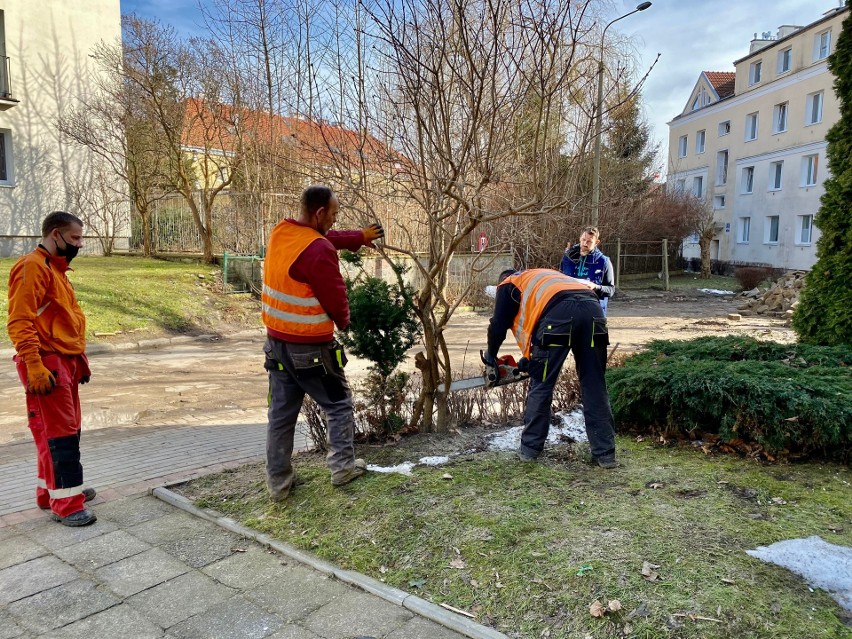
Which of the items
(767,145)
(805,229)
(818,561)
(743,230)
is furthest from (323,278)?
(743,230)

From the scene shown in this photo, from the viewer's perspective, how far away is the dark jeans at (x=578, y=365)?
4.22m

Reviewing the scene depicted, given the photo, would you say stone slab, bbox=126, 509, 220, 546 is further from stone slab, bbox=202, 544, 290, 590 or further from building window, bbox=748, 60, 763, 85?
building window, bbox=748, 60, 763, 85

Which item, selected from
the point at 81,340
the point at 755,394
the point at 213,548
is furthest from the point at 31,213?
the point at 755,394

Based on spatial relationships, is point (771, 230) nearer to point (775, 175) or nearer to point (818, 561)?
point (775, 175)

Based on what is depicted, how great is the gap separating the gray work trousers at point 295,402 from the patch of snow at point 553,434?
1.44 meters

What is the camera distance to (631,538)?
312cm

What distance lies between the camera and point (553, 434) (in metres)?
5.22

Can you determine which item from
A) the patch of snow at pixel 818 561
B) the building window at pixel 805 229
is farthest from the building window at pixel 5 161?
the building window at pixel 805 229

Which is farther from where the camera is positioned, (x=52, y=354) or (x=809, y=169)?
(x=809, y=169)

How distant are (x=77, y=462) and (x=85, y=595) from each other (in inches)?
45.6

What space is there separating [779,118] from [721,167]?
194 inches

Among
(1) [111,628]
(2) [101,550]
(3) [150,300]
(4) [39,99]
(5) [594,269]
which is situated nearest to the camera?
(1) [111,628]

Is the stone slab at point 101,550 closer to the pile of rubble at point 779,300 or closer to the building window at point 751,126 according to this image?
the pile of rubble at point 779,300

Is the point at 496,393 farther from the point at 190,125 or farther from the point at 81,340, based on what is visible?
the point at 190,125
